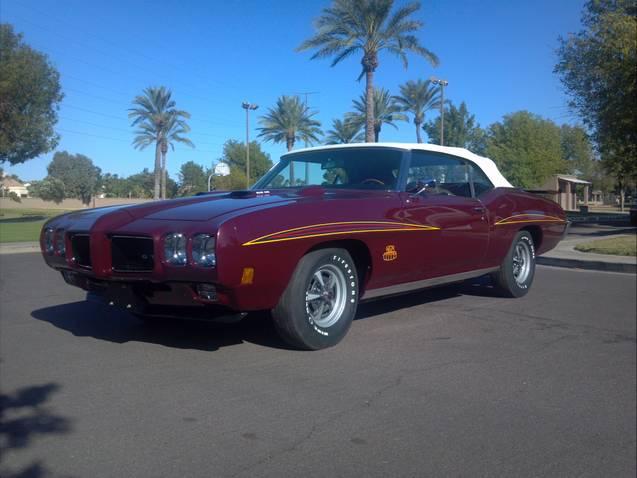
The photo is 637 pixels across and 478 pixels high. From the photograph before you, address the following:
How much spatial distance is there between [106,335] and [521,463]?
138 inches

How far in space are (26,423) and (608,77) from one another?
21286 millimetres

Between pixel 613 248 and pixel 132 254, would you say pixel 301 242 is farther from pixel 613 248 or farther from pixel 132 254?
pixel 613 248

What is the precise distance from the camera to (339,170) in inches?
233

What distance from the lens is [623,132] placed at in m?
22.1

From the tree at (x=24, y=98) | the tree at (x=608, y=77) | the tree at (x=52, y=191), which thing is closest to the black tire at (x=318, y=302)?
the tree at (x=608, y=77)

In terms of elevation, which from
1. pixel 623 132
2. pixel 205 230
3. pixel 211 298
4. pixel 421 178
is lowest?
pixel 211 298

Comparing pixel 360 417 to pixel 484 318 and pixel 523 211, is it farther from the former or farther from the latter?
pixel 523 211

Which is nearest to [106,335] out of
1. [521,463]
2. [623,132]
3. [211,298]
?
[211,298]

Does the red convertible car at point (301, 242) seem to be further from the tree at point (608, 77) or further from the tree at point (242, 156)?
the tree at point (242, 156)

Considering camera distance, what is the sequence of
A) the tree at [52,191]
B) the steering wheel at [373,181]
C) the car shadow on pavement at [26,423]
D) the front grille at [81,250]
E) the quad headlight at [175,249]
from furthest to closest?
the tree at [52,191]
the steering wheel at [373,181]
the front grille at [81,250]
the quad headlight at [175,249]
the car shadow on pavement at [26,423]

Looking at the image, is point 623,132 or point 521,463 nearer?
point 521,463

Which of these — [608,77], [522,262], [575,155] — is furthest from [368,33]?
[575,155]

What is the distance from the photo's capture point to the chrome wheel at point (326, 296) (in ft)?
14.7

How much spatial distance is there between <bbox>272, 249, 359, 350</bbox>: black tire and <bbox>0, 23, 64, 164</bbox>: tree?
24688 mm
